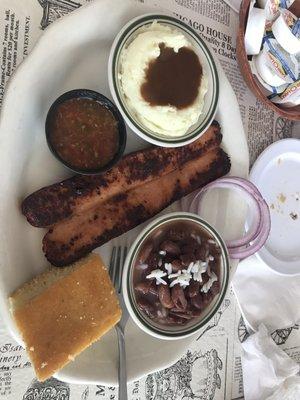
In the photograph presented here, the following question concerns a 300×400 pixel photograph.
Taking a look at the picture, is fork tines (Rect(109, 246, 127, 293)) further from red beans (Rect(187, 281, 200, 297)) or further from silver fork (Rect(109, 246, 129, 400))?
red beans (Rect(187, 281, 200, 297))

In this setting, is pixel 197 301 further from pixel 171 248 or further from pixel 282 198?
pixel 282 198

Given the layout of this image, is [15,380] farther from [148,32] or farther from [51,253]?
[148,32]

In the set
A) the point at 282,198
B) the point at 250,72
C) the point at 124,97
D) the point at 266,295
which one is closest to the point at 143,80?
the point at 124,97

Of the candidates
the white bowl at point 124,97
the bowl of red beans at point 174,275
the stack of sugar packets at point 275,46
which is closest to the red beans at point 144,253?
the bowl of red beans at point 174,275

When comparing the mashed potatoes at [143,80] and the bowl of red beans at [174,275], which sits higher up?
the mashed potatoes at [143,80]

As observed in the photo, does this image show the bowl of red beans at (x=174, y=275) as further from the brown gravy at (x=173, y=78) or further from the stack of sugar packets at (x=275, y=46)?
the stack of sugar packets at (x=275, y=46)

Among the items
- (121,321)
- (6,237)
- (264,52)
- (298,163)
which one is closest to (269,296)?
(298,163)
